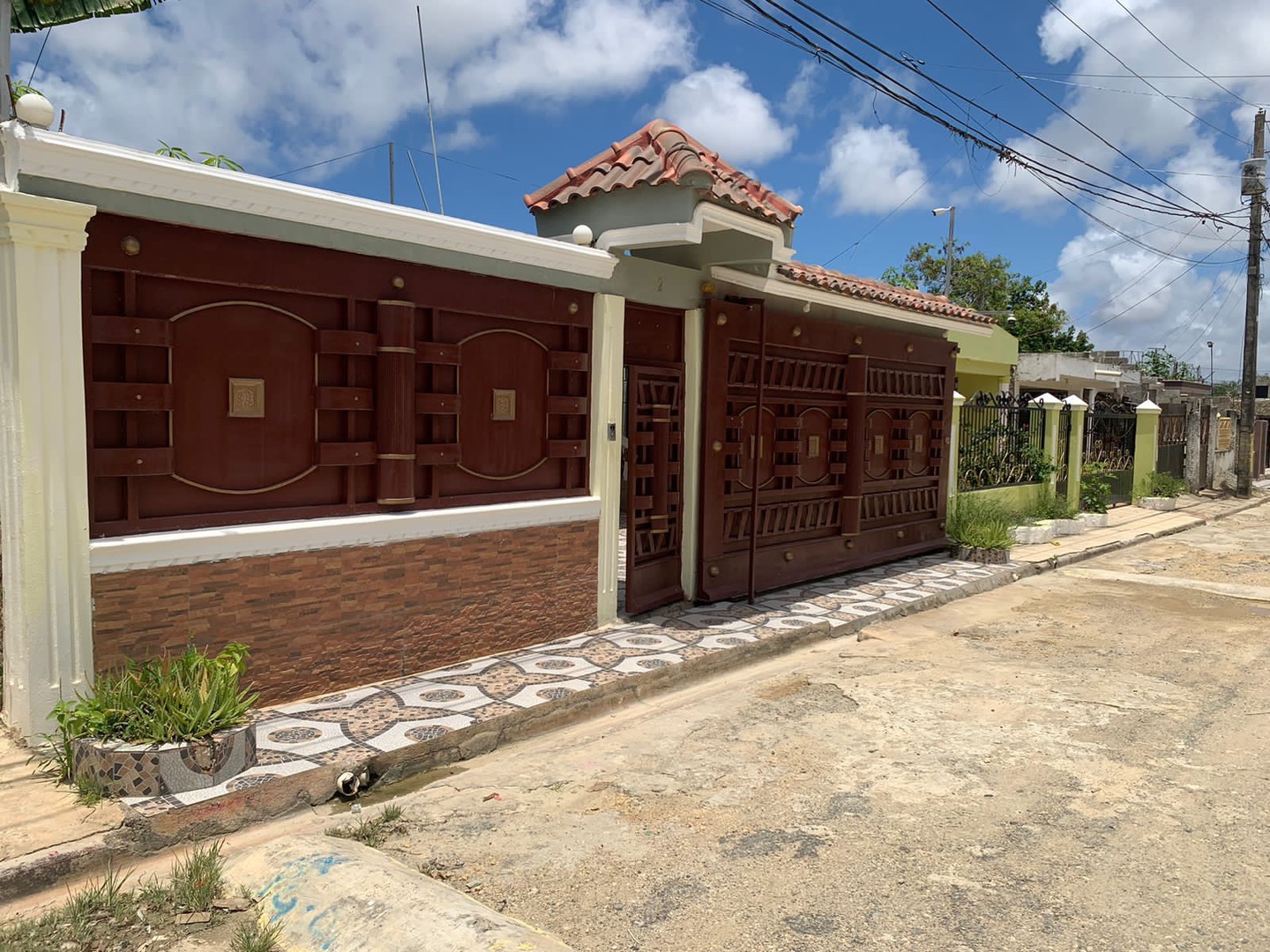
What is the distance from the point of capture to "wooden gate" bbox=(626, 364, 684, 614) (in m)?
7.88

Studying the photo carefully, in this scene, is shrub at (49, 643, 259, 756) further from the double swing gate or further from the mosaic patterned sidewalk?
the double swing gate

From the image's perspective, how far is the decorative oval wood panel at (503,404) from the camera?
641cm

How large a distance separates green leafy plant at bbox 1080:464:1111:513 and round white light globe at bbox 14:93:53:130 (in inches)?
630

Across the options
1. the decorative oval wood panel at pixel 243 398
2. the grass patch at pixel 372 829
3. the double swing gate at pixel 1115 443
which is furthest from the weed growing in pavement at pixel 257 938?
the double swing gate at pixel 1115 443

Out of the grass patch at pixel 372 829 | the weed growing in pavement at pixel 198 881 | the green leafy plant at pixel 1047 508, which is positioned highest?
the green leafy plant at pixel 1047 508

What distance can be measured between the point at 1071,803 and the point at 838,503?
6128mm

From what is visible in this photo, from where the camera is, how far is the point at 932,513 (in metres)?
12.4

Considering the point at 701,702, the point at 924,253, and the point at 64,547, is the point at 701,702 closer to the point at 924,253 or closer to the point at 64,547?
the point at 64,547

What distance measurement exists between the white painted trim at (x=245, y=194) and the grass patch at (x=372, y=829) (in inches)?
129

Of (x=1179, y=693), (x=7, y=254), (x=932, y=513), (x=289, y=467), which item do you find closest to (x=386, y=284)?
(x=289, y=467)

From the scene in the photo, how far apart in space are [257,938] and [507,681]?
2.83 m

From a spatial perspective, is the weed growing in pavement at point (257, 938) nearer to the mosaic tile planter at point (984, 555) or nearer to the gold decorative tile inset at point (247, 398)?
the gold decorative tile inset at point (247, 398)

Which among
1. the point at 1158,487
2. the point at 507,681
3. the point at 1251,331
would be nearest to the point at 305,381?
the point at 507,681

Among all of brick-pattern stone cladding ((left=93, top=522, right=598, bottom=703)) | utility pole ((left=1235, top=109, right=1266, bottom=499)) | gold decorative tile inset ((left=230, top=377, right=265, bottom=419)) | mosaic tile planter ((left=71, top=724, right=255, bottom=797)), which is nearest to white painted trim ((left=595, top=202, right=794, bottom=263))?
brick-pattern stone cladding ((left=93, top=522, right=598, bottom=703))
